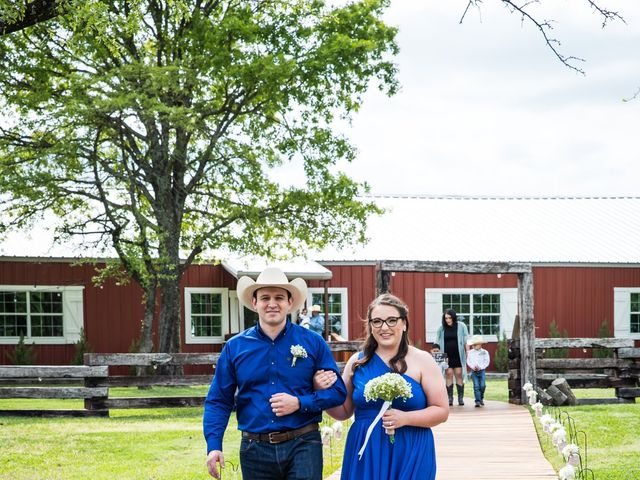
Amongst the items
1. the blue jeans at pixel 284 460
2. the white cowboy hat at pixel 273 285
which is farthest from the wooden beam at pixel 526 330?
the blue jeans at pixel 284 460

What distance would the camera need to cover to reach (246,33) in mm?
22062

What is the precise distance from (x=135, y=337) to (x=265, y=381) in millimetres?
21546

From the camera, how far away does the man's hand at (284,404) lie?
5.25 m

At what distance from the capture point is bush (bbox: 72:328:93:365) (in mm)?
25375

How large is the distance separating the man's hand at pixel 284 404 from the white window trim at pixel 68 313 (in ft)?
70.7

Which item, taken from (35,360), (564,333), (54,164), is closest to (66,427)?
(54,164)

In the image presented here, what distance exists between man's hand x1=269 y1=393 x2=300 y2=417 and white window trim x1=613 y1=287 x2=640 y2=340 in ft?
82.3

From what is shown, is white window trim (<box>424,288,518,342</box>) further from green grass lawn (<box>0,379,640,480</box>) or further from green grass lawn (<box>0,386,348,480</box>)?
green grass lawn (<box>0,386,348,480</box>)

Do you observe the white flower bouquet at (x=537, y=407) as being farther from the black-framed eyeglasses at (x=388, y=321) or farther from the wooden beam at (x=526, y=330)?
the black-framed eyeglasses at (x=388, y=321)

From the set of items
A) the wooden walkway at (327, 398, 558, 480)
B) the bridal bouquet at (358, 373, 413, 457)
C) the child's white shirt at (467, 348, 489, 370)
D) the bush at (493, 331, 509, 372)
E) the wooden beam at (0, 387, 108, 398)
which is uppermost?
the bridal bouquet at (358, 373, 413, 457)

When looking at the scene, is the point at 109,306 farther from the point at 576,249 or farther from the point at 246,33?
the point at 576,249

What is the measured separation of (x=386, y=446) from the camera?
5.41 metres

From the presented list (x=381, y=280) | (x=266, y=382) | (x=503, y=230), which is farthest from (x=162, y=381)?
(x=503, y=230)

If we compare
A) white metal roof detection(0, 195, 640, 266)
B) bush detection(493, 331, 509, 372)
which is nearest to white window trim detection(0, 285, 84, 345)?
white metal roof detection(0, 195, 640, 266)
